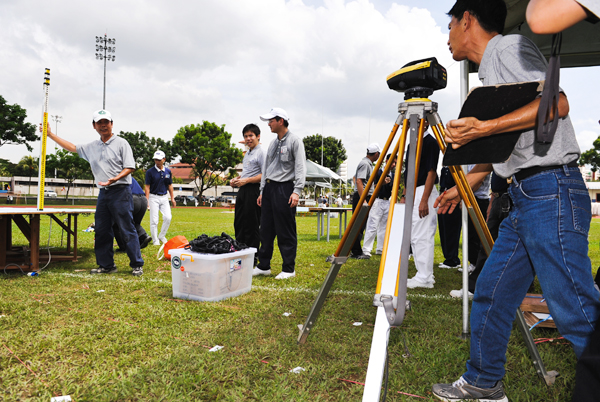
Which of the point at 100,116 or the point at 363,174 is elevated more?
the point at 100,116

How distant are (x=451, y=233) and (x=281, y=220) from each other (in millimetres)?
2877

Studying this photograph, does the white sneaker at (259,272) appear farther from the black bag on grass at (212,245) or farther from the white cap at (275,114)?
the white cap at (275,114)

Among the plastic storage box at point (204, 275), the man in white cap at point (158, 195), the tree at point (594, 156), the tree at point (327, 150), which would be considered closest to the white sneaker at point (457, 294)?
the plastic storage box at point (204, 275)

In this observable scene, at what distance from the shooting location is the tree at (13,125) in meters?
31.9

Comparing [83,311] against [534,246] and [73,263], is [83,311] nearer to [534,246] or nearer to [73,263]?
[73,263]

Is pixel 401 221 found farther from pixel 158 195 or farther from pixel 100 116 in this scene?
pixel 158 195

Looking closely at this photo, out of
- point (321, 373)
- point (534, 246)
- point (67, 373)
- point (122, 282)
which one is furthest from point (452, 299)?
point (122, 282)

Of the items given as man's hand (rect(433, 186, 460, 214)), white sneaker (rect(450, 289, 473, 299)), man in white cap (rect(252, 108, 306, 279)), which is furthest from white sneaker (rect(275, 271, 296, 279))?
man's hand (rect(433, 186, 460, 214))

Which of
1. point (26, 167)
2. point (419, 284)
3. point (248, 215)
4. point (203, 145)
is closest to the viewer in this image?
point (419, 284)

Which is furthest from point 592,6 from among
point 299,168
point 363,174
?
point 363,174

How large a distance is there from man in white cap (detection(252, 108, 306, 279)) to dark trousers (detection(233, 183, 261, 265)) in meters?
0.43

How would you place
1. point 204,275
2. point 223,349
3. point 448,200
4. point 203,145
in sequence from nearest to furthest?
point 448,200 → point 223,349 → point 204,275 → point 203,145

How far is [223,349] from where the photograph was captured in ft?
8.55

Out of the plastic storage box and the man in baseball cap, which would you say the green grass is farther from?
the man in baseball cap
